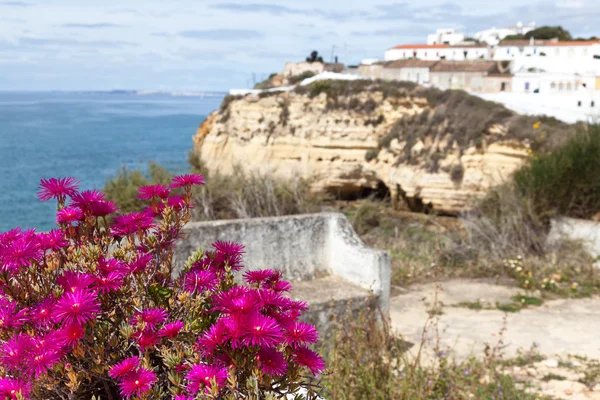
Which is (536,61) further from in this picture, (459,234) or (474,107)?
(459,234)

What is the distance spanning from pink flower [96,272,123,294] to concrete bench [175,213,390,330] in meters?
3.97

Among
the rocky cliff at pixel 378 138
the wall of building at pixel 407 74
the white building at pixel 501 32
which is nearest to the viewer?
the rocky cliff at pixel 378 138

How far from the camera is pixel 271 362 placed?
1.42m

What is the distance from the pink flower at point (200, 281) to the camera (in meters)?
1.73

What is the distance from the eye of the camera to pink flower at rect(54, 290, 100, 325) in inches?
53.5

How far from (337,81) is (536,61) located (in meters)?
19.2

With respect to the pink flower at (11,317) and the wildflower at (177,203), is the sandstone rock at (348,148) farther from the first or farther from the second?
the pink flower at (11,317)

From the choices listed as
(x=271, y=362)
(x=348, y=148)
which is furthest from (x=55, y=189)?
(x=348, y=148)

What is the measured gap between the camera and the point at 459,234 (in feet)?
38.8

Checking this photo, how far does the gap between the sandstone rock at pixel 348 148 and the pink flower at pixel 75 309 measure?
68.7 ft

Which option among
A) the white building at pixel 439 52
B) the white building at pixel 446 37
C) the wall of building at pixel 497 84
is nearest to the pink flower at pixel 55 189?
the wall of building at pixel 497 84

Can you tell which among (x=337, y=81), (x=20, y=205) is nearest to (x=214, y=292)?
(x=337, y=81)

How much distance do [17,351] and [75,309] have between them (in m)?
0.18

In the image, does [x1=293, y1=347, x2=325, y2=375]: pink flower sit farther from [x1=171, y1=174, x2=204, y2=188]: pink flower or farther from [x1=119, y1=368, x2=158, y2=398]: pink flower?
[x1=171, y1=174, x2=204, y2=188]: pink flower
